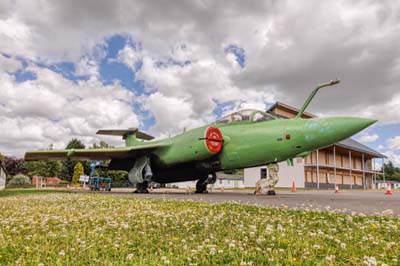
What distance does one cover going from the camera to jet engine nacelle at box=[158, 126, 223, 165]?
13.0m

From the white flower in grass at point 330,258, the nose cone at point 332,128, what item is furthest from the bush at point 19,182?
the white flower in grass at point 330,258

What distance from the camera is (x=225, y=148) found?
13.0m

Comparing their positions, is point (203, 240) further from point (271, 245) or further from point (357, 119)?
point (357, 119)

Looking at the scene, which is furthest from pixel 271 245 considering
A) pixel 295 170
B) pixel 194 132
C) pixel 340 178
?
pixel 340 178

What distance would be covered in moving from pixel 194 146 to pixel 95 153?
255 inches

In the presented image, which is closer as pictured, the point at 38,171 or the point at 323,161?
the point at 323,161

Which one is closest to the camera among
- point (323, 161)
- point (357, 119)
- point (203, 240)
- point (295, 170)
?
point (203, 240)

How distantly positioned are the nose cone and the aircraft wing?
7850 millimetres

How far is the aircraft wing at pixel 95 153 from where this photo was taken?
1616 centimetres

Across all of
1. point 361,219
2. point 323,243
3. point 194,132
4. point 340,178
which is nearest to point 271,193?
point 194,132

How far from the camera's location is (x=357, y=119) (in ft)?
31.7

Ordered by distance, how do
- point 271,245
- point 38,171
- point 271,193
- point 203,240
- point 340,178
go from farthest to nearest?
1. point 38,171
2. point 340,178
3. point 271,193
4. point 203,240
5. point 271,245

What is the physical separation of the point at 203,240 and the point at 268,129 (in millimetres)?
8640

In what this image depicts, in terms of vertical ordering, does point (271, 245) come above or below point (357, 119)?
below
